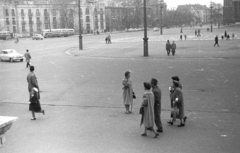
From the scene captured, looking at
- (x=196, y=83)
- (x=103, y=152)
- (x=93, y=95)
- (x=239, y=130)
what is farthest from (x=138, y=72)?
(x=103, y=152)

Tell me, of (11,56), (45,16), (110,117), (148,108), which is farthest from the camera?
(45,16)

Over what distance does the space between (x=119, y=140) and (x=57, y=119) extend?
2.83m

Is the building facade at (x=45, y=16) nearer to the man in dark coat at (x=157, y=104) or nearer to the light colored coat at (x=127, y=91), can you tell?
the light colored coat at (x=127, y=91)

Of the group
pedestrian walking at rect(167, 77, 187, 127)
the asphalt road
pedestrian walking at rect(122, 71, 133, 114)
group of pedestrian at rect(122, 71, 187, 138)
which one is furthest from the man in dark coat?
pedestrian walking at rect(122, 71, 133, 114)

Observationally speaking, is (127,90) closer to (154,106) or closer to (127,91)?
(127,91)

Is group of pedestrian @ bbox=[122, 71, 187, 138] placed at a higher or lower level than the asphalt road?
higher

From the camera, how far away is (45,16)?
115 meters

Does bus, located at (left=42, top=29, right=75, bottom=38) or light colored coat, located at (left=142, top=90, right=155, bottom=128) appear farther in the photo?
bus, located at (left=42, top=29, right=75, bottom=38)

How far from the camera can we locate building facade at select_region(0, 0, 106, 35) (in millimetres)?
104688

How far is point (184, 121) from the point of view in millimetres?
8828

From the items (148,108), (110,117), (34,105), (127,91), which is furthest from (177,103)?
(34,105)

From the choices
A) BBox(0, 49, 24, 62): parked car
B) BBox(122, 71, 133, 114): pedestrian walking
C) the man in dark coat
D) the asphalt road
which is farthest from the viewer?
BBox(0, 49, 24, 62): parked car

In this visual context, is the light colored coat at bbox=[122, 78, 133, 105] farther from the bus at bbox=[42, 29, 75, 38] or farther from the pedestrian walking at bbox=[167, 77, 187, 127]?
the bus at bbox=[42, 29, 75, 38]

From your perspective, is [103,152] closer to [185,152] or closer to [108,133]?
[108,133]
